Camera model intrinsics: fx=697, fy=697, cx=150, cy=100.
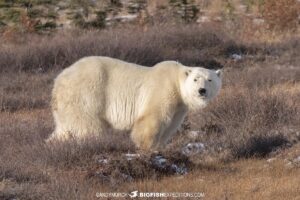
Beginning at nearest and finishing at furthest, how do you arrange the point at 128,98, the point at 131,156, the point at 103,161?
1. the point at 103,161
2. the point at 131,156
3. the point at 128,98

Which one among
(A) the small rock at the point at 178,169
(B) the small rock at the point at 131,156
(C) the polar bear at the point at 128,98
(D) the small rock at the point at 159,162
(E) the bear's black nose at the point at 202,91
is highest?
(E) the bear's black nose at the point at 202,91

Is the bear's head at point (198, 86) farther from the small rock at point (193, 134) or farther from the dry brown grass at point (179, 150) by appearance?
the small rock at point (193, 134)

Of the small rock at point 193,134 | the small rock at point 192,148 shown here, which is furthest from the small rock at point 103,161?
the small rock at point 193,134

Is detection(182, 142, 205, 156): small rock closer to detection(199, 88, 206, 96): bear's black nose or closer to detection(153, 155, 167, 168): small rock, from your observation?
detection(153, 155, 167, 168): small rock

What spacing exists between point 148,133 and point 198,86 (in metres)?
0.74

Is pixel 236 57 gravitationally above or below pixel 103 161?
below

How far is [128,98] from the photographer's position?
794 cm

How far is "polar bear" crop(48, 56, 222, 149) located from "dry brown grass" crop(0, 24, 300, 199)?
0.71 ft

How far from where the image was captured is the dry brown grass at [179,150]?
6258 mm

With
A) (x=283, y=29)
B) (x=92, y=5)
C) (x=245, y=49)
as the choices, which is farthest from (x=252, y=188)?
(x=92, y=5)

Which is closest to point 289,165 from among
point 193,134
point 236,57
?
point 193,134

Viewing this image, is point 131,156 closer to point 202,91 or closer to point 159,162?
point 159,162

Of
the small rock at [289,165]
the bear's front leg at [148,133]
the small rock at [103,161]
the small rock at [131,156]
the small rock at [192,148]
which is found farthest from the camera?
the small rock at [192,148]

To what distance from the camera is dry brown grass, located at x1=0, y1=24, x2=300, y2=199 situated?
20.5 ft
